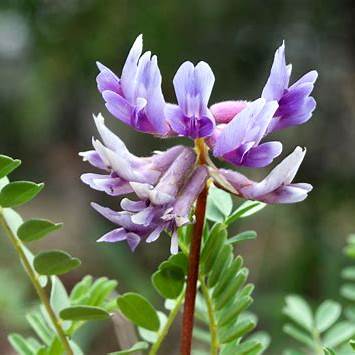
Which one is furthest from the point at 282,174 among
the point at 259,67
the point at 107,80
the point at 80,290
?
the point at 259,67

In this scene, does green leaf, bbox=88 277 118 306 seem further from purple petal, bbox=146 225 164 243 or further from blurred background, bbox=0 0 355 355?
blurred background, bbox=0 0 355 355

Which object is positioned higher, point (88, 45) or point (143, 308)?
point (88, 45)

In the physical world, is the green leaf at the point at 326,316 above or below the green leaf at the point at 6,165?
below

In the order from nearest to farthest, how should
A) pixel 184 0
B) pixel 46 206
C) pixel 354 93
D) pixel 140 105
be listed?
1. pixel 140 105
2. pixel 184 0
3. pixel 354 93
4. pixel 46 206

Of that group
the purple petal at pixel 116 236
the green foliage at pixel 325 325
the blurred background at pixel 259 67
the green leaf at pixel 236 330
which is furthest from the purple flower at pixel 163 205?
the blurred background at pixel 259 67

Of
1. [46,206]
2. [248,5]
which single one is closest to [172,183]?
[248,5]

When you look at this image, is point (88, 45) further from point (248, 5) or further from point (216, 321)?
point (216, 321)

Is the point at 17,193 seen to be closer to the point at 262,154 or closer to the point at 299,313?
the point at 262,154

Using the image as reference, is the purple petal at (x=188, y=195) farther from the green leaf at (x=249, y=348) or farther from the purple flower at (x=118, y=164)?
the green leaf at (x=249, y=348)
